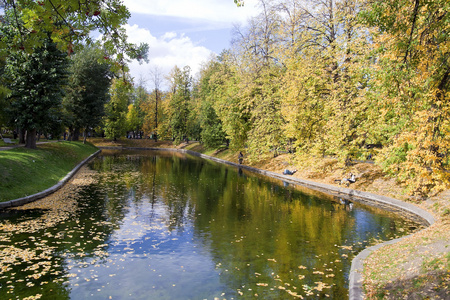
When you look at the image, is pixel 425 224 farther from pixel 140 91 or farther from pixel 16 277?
→ pixel 140 91

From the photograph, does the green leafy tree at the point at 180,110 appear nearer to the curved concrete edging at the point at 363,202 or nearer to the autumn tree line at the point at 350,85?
the autumn tree line at the point at 350,85

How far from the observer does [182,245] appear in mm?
11969

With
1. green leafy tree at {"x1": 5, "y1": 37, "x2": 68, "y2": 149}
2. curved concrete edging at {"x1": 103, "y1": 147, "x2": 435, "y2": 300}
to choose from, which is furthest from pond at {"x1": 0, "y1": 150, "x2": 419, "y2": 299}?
green leafy tree at {"x1": 5, "y1": 37, "x2": 68, "y2": 149}

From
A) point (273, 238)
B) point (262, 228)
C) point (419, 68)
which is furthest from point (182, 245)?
point (419, 68)

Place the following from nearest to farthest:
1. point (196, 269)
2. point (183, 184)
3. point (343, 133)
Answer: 1. point (196, 269)
2. point (343, 133)
3. point (183, 184)

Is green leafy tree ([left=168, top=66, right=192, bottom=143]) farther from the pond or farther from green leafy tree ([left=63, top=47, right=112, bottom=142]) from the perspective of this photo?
the pond

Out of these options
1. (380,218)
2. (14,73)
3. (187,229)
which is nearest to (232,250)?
(187,229)

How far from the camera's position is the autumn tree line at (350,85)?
10.1 m

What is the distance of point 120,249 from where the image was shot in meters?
11.2

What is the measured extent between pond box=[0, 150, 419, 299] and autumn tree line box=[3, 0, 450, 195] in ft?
12.1

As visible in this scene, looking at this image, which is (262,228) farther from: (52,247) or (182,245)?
(52,247)

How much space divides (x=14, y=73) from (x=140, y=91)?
85005 mm

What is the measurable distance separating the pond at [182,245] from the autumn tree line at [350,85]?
3691mm

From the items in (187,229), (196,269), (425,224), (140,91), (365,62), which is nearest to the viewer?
(196,269)
